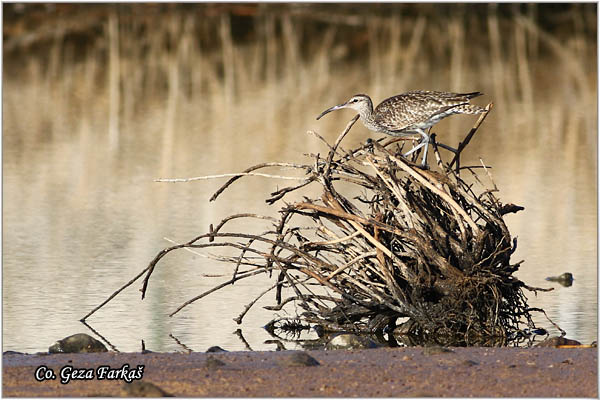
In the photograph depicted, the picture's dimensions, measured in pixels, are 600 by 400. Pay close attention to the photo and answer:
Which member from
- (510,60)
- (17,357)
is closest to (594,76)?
(510,60)

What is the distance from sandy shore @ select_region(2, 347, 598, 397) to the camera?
21.5 ft

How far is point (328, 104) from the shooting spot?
19.8m

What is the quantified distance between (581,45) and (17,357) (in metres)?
21.2

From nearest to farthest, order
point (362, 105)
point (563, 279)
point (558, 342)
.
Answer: point (558, 342)
point (362, 105)
point (563, 279)

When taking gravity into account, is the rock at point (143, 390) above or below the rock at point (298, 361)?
below

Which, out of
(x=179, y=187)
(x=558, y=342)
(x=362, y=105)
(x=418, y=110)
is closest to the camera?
(x=558, y=342)

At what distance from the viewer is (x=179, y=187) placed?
15.1 metres

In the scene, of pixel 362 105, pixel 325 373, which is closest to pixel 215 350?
pixel 325 373

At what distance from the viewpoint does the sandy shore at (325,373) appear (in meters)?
6.55

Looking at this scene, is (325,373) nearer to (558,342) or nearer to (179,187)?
(558,342)

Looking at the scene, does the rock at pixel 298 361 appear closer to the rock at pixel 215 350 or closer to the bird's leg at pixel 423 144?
the rock at pixel 215 350

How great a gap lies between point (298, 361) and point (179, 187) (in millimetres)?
8218

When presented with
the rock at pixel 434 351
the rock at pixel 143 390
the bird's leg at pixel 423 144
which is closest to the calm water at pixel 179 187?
the rock at pixel 434 351

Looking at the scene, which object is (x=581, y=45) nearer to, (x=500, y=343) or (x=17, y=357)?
(x=500, y=343)
